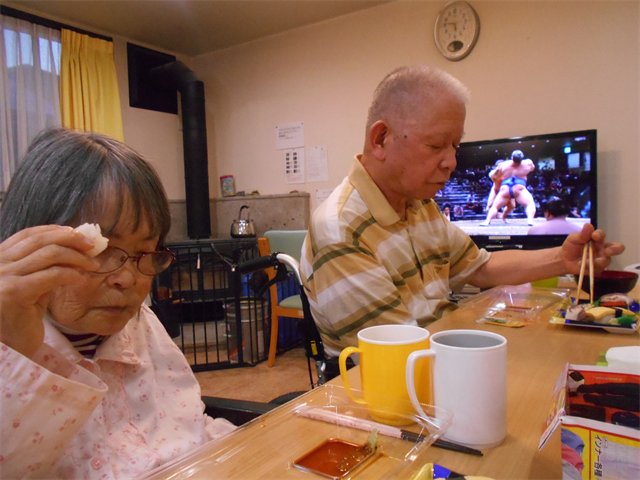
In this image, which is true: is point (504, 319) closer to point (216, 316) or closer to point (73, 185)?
point (73, 185)

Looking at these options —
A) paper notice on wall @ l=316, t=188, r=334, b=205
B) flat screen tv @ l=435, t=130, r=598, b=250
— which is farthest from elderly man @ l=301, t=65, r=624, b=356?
paper notice on wall @ l=316, t=188, r=334, b=205

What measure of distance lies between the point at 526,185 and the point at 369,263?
211 cm

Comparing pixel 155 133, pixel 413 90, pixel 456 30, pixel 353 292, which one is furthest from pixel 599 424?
pixel 155 133

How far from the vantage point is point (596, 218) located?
259cm

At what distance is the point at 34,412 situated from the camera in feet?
1.77

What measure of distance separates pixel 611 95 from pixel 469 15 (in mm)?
1112

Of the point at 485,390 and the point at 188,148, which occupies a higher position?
the point at 188,148

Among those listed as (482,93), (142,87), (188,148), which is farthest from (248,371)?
(142,87)

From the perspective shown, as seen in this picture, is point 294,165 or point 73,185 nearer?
point 73,185

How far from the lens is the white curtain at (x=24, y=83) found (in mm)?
3305

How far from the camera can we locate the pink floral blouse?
53 cm

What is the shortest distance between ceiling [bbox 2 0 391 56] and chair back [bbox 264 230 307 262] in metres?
1.88

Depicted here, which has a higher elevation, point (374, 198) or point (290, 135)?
point (290, 135)

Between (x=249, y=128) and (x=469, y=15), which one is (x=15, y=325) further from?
(x=249, y=128)
